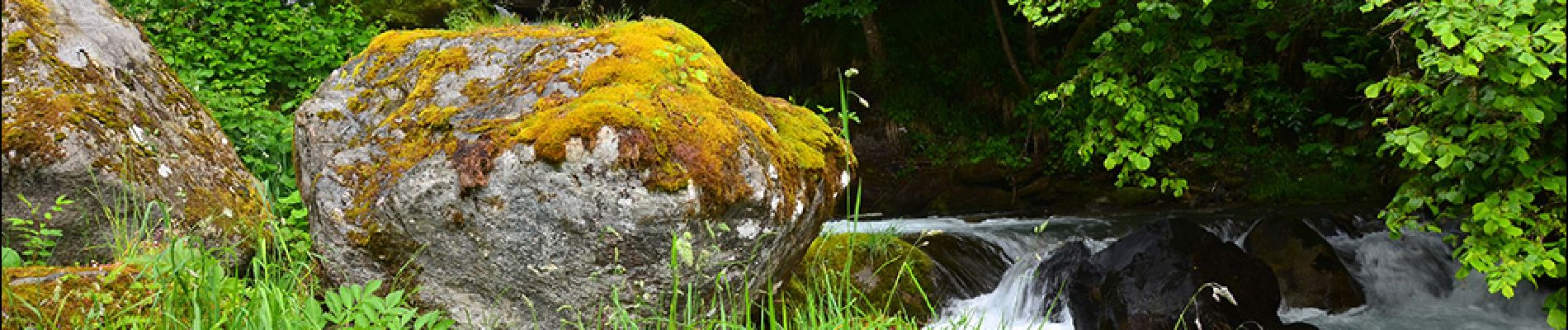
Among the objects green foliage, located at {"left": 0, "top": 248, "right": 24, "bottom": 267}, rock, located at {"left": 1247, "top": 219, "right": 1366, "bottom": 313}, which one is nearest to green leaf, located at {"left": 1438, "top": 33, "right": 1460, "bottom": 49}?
rock, located at {"left": 1247, "top": 219, "right": 1366, "bottom": 313}

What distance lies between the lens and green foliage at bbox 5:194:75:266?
3195 millimetres

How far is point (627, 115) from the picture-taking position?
2.92 m

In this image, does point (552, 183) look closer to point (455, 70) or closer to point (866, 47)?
point (455, 70)

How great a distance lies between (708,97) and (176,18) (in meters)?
5.56

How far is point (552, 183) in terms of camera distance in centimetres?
285

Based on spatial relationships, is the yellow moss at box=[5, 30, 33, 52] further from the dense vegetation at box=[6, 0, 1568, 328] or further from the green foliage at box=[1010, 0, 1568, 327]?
the green foliage at box=[1010, 0, 1568, 327]

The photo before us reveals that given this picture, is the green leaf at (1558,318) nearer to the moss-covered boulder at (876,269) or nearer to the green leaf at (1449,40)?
the green leaf at (1449,40)

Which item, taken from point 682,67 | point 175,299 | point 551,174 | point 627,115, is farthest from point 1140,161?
point 175,299

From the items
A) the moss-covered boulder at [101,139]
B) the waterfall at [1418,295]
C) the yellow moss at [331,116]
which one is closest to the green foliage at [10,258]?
the moss-covered boulder at [101,139]

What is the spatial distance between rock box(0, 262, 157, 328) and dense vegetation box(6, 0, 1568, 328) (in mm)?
604

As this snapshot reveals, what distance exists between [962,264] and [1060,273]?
62 cm

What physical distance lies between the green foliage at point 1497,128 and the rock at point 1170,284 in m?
1.10

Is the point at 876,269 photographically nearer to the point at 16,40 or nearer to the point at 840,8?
the point at 16,40

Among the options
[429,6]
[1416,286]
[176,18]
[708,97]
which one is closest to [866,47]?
[429,6]
